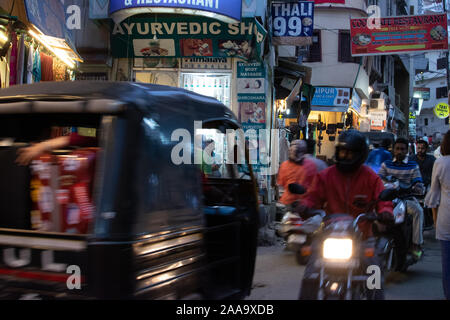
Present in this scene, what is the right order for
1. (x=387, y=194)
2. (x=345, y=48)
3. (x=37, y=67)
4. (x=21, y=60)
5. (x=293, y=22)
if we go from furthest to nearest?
(x=345, y=48) < (x=293, y=22) < (x=37, y=67) < (x=21, y=60) < (x=387, y=194)

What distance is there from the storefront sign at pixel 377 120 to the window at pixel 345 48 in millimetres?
7236

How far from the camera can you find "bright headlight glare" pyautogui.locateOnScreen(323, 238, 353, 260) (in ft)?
11.7

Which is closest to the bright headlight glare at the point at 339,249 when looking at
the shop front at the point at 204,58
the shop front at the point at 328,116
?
the shop front at the point at 204,58

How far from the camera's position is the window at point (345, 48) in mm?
25766

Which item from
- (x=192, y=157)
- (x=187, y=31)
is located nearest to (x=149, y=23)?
(x=187, y=31)

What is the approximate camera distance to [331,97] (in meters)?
24.9

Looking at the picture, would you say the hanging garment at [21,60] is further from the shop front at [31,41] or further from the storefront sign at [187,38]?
the storefront sign at [187,38]

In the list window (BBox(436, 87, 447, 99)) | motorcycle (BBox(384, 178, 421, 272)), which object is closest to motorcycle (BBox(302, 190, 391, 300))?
motorcycle (BBox(384, 178, 421, 272))

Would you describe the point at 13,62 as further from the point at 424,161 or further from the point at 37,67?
the point at 424,161

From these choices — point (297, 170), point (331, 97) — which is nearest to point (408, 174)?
point (297, 170)

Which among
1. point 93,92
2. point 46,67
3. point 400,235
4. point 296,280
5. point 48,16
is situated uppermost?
point 48,16

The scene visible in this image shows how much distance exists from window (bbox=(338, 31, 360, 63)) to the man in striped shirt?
19.3 m

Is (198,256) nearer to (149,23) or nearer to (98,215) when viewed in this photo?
(98,215)

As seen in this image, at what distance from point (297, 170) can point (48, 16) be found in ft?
15.8
